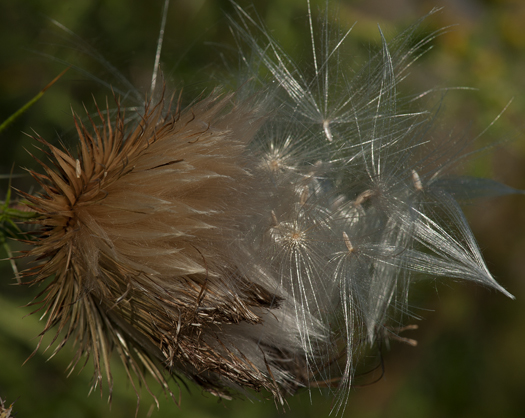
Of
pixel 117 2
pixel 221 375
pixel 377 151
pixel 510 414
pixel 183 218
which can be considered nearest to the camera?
pixel 183 218

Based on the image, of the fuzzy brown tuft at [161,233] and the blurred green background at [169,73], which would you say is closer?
the fuzzy brown tuft at [161,233]

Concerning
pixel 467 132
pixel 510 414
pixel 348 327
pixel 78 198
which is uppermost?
pixel 78 198

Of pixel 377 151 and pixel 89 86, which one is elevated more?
pixel 89 86

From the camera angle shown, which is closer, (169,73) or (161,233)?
(161,233)

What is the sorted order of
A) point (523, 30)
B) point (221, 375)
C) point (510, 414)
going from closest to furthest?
point (221, 375) → point (523, 30) → point (510, 414)

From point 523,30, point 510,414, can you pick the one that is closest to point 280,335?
point 523,30

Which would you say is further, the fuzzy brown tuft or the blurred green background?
the blurred green background

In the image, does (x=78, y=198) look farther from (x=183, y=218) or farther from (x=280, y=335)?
(x=280, y=335)

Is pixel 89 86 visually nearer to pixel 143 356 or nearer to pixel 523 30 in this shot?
pixel 143 356

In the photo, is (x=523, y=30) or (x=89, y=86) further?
(x=523, y=30)

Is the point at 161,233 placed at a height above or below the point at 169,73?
below
